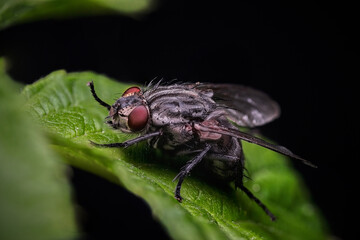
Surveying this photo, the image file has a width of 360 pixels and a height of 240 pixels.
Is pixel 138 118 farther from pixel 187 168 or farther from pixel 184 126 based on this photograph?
pixel 187 168

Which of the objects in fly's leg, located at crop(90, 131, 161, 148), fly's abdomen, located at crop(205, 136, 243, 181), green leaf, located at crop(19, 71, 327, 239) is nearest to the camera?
green leaf, located at crop(19, 71, 327, 239)

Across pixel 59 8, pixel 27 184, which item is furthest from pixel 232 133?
pixel 27 184

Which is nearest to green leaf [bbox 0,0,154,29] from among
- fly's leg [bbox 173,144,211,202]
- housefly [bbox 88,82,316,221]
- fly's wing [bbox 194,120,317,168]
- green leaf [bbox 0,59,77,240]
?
housefly [bbox 88,82,316,221]

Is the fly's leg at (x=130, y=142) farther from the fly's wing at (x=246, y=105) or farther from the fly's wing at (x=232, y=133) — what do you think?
the fly's wing at (x=246, y=105)

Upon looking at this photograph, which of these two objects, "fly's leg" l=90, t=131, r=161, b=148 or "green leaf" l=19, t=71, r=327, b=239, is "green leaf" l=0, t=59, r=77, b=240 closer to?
"green leaf" l=19, t=71, r=327, b=239

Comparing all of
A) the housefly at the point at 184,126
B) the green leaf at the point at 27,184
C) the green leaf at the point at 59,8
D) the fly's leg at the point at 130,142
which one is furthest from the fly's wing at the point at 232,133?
the green leaf at the point at 27,184

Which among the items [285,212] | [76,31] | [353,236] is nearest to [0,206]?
[285,212]

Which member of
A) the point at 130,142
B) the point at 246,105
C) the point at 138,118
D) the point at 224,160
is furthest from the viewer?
the point at 246,105
